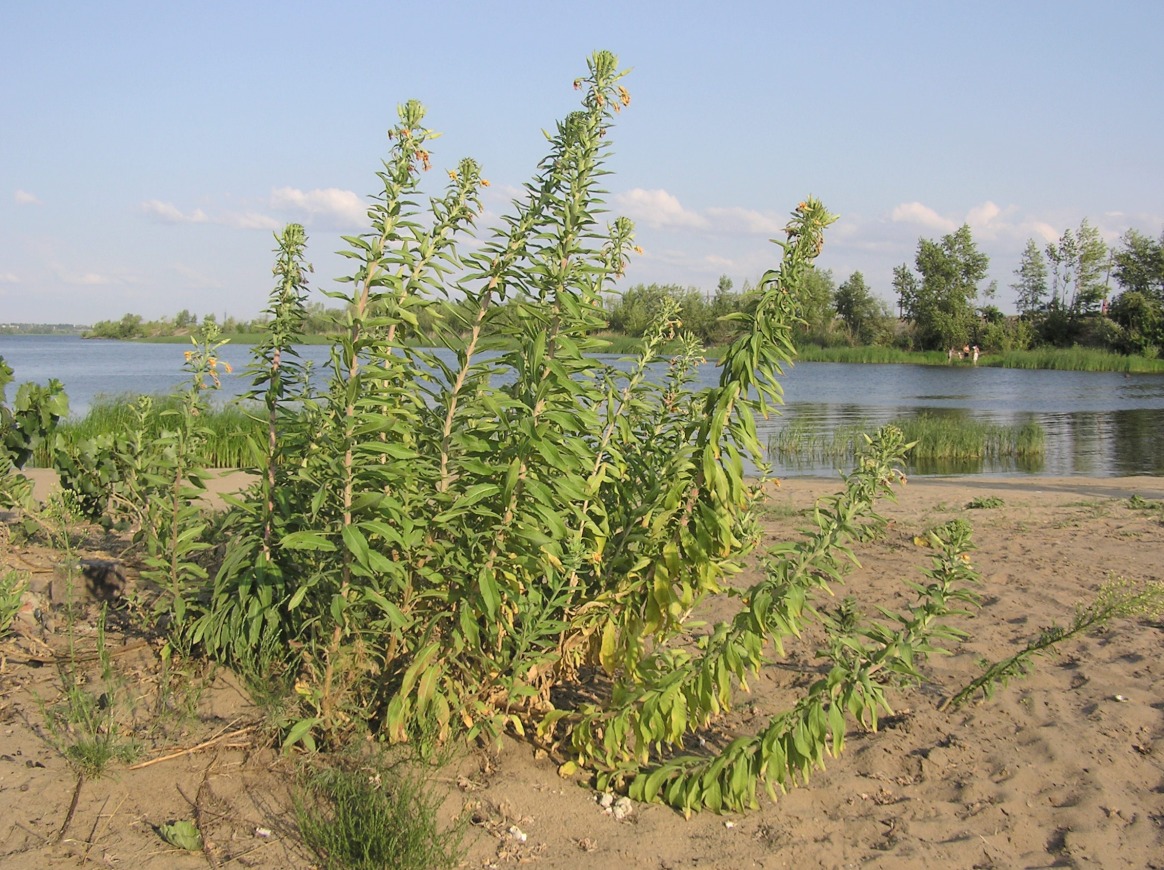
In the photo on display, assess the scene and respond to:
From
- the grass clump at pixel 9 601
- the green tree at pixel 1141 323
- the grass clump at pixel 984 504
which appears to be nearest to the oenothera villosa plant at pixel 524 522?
the grass clump at pixel 9 601

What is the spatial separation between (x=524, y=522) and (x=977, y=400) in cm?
3669

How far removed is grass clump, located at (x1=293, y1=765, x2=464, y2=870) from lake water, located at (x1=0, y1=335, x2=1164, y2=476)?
1.92m

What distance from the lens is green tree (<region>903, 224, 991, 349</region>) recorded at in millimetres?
69438

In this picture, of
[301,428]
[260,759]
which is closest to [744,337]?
[301,428]

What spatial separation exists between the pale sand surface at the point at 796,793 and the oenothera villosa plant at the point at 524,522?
238 mm

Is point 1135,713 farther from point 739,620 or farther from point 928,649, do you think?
point 739,620

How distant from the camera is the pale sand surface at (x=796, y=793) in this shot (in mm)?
3174

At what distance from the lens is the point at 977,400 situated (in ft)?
119

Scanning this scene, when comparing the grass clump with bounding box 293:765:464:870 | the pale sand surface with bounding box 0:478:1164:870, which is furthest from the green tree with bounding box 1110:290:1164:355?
the grass clump with bounding box 293:765:464:870

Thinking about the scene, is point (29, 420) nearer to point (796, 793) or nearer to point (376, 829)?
point (376, 829)

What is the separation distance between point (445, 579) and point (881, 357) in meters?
64.3

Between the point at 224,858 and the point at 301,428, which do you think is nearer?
the point at 224,858

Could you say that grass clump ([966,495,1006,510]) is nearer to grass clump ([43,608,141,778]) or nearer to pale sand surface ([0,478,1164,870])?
pale sand surface ([0,478,1164,870])

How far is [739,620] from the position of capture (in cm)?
335
